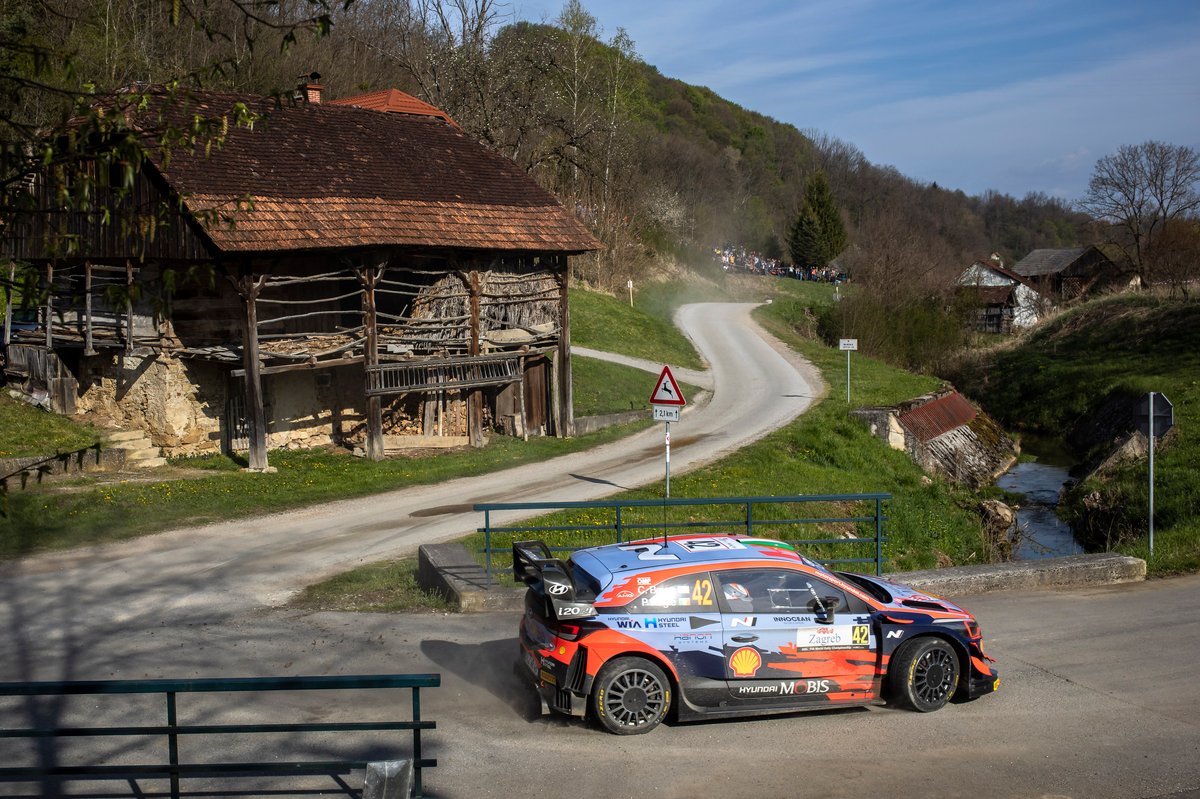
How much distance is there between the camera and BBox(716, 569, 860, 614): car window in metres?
9.67

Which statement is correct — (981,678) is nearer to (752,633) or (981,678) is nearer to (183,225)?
(752,633)

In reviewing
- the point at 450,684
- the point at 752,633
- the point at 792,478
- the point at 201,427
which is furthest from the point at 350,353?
the point at 752,633

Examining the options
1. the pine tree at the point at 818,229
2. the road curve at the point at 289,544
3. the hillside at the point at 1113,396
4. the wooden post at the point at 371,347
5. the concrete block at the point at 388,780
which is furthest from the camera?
the pine tree at the point at 818,229

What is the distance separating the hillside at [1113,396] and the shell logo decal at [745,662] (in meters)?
9.29

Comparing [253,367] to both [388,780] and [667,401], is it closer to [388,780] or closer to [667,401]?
[667,401]

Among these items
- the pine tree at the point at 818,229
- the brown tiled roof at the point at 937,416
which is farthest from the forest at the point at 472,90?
the brown tiled roof at the point at 937,416

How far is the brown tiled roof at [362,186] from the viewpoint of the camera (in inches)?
861

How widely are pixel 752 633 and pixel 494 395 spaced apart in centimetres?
1931

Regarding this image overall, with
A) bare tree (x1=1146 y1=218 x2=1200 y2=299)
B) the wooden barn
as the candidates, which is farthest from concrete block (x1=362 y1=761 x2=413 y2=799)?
bare tree (x1=1146 y1=218 x2=1200 y2=299)

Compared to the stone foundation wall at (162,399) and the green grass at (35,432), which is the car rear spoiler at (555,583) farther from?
the stone foundation wall at (162,399)

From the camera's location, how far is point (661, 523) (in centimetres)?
1527

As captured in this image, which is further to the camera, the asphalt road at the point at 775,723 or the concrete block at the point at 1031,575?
the concrete block at the point at 1031,575

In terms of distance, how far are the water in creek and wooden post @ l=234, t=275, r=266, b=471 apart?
15.0 metres

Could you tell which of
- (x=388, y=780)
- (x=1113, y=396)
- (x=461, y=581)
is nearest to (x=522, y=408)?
(x=461, y=581)
